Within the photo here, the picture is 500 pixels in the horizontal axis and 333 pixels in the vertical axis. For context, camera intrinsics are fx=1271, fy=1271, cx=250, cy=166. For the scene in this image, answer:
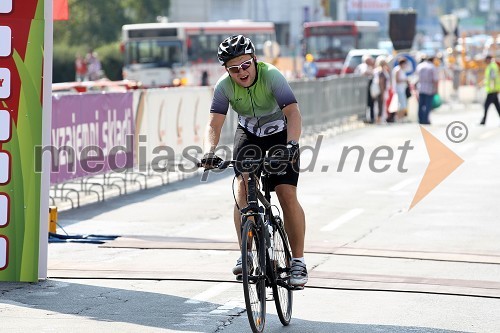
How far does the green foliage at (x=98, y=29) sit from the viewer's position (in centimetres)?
5838

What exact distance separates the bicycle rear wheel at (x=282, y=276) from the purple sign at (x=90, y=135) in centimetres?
744

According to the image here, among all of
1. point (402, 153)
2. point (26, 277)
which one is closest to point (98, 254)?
point (26, 277)

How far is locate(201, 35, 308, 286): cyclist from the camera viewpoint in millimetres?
7805

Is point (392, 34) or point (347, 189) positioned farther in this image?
point (392, 34)

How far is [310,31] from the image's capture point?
59.5 metres

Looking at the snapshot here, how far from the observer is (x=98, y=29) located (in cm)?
6500

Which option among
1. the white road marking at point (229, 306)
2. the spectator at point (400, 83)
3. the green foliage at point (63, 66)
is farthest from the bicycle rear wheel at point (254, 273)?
the green foliage at point (63, 66)

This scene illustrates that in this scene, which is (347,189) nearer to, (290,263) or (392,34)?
(290,263)

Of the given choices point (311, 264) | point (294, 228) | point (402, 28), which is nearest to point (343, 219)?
point (311, 264)

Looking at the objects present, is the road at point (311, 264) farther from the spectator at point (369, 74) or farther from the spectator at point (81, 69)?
the spectator at point (81, 69)

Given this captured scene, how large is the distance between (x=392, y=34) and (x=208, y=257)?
27429 millimetres

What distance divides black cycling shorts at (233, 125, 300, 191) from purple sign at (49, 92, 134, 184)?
24.0 feet

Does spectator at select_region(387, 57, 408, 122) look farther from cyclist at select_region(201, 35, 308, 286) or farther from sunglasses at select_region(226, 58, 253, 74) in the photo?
sunglasses at select_region(226, 58, 253, 74)
